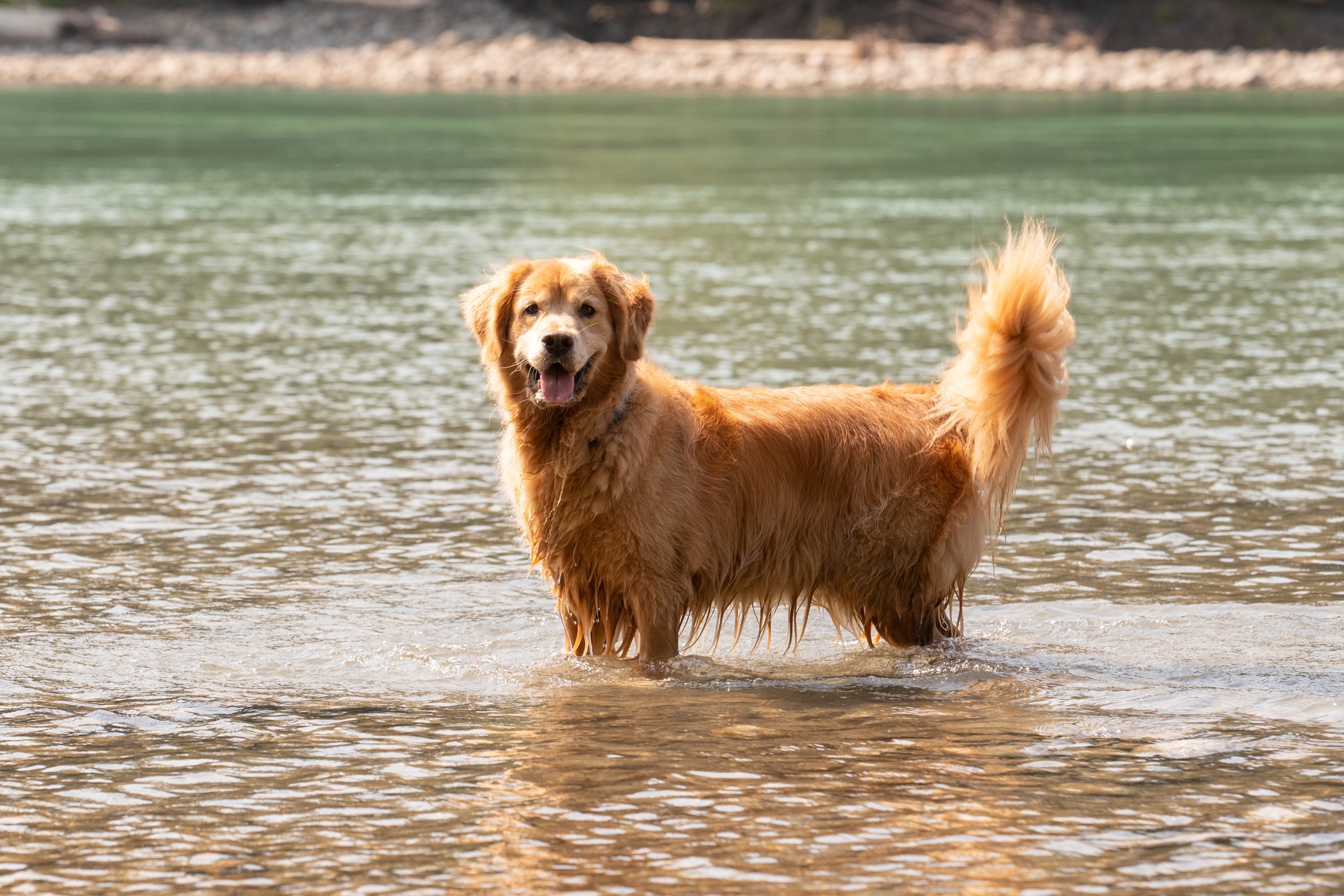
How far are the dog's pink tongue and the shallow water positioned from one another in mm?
1251

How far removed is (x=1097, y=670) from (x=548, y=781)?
105 inches

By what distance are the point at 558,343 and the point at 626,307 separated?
42cm

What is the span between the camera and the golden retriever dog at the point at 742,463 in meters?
6.96

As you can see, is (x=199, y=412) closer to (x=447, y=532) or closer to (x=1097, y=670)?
(x=447, y=532)

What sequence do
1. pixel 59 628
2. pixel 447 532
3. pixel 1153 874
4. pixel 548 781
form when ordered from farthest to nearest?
pixel 447 532, pixel 59 628, pixel 548 781, pixel 1153 874

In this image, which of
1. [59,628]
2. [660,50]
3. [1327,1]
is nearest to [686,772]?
[59,628]

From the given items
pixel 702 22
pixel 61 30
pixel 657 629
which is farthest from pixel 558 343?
pixel 61 30

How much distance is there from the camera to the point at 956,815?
5.62 metres

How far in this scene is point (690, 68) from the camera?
55.8m

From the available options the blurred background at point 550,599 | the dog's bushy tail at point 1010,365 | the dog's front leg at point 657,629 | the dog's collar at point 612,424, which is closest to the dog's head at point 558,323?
the dog's collar at point 612,424

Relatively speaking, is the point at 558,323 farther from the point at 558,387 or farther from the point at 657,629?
the point at 657,629

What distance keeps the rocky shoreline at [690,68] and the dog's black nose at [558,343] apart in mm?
46771

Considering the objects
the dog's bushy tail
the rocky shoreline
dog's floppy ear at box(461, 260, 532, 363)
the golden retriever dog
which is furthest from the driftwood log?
the dog's bushy tail

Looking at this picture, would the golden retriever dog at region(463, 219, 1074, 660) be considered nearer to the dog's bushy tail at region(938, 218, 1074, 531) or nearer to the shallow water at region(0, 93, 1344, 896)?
the dog's bushy tail at region(938, 218, 1074, 531)
